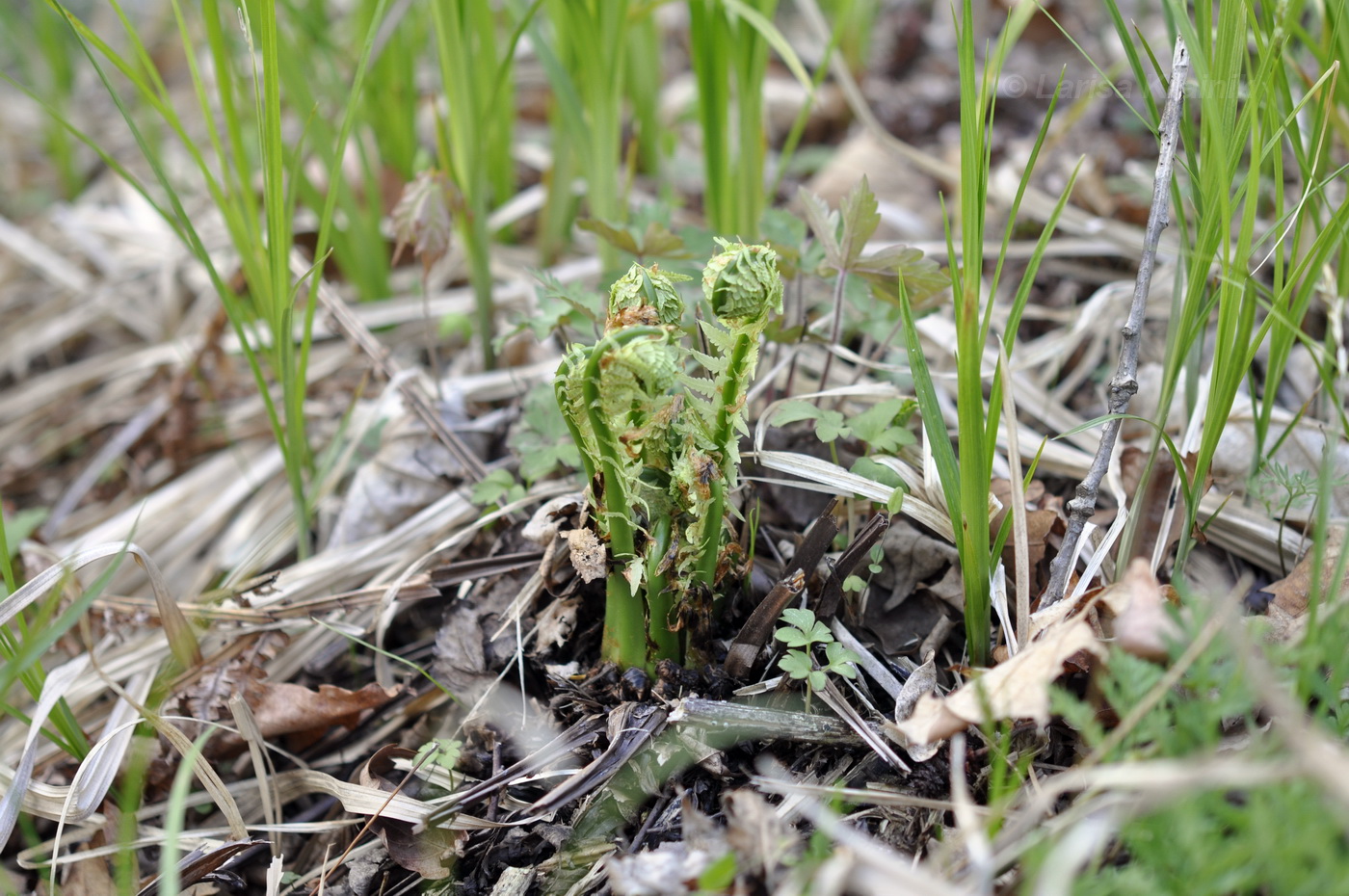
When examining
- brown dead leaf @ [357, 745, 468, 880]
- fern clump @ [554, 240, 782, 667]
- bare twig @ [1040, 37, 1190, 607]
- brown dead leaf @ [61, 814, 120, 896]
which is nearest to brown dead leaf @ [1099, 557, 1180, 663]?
bare twig @ [1040, 37, 1190, 607]

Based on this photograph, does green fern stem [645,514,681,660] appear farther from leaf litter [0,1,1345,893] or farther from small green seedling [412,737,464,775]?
small green seedling [412,737,464,775]

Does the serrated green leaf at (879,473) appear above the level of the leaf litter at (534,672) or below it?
above

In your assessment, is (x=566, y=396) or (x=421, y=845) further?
(x=421, y=845)

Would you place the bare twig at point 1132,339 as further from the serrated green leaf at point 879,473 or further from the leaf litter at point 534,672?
the serrated green leaf at point 879,473

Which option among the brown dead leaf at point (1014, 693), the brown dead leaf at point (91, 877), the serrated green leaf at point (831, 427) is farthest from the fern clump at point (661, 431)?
the brown dead leaf at point (91, 877)

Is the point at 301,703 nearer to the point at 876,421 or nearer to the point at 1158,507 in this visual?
the point at 876,421

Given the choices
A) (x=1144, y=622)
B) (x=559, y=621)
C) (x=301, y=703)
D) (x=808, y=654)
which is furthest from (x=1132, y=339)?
(x=301, y=703)
